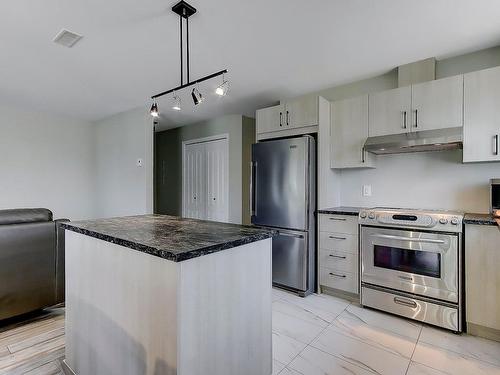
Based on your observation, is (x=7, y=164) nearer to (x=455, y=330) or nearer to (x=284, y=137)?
(x=284, y=137)

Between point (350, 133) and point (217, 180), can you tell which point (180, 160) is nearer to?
point (217, 180)

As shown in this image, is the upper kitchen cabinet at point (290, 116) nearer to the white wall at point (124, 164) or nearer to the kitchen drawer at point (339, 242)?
the kitchen drawer at point (339, 242)

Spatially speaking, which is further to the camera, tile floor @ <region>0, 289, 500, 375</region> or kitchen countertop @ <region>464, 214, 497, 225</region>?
kitchen countertop @ <region>464, 214, 497, 225</region>

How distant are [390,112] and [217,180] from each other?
9.85ft

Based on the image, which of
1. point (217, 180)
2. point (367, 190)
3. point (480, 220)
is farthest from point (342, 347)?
point (217, 180)

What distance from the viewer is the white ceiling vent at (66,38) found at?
2223mm

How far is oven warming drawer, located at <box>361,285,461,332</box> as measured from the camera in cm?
228

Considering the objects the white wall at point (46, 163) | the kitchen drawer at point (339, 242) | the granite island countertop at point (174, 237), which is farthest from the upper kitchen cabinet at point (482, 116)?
the white wall at point (46, 163)

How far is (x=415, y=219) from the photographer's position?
242 centimetres

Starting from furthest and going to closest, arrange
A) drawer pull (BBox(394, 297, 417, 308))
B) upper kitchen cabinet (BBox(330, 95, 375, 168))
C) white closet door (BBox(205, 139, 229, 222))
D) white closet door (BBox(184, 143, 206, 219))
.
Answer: white closet door (BBox(184, 143, 206, 219)) < white closet door (BBox(205, 139, 229, 222)) < upper kitchen cabinet (BBox(330, 95, 375, 168)) < drawer pull (BBox(394, 297, 417, 308))

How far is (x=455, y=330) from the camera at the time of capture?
2.25 metres

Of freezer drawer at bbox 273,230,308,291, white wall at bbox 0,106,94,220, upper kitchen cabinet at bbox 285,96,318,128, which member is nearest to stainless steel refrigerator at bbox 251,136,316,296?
freezer drawer at bbox 273,230,308,291

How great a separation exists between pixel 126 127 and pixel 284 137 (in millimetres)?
2750

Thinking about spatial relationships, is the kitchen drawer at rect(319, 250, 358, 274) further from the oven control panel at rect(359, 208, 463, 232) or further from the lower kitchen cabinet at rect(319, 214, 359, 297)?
the oven control panel at rect(359, 208, 463, 232)
